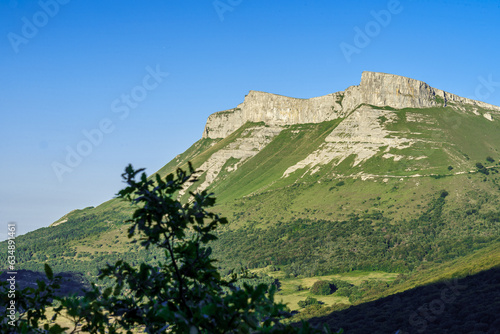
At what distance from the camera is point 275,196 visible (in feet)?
550

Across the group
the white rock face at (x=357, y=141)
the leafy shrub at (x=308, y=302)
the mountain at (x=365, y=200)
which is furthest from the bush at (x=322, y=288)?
the white rock face at (x=357, y=141)

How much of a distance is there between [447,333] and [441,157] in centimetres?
Answer: 12549

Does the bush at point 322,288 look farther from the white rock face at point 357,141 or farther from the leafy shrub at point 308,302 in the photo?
the white rock face at point 357,141


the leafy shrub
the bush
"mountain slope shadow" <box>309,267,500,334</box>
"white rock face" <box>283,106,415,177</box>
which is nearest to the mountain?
"white rock face" <box>283,106,415,177</box>

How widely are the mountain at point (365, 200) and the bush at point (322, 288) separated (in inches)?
635

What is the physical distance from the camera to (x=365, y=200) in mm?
144500

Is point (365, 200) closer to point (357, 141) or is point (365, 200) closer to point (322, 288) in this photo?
point (357, 141)

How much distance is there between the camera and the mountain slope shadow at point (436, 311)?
3919cm

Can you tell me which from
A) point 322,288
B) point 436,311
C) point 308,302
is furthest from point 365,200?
point 436,311

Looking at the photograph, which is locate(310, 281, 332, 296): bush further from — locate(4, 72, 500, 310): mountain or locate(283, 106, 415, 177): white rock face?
locate(283, 106, 415, 177): white rock face

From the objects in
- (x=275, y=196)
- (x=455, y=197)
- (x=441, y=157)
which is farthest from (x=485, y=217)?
(x=275, y=196)

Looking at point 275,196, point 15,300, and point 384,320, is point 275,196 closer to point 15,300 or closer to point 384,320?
point 384,320

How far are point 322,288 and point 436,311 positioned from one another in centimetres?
4478

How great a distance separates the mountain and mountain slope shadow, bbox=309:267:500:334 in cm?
4289
